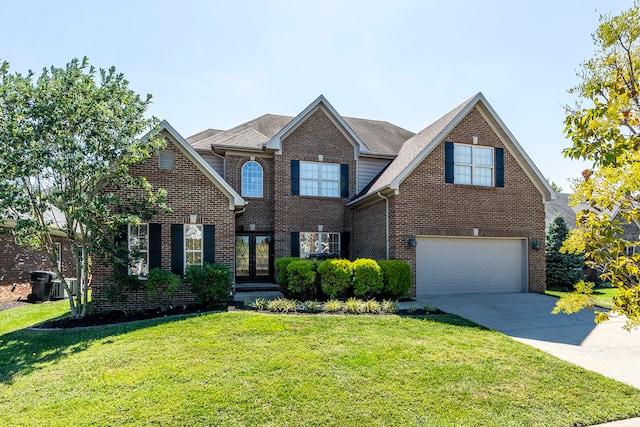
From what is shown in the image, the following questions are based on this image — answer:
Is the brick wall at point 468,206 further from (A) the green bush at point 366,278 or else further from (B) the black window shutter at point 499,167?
(A) the green bush at point 366,278

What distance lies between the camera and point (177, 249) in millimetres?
11477

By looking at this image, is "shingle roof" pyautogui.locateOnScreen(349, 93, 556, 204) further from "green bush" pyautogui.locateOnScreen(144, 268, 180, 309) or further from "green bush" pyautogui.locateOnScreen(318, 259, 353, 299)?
"green bush" pyautogui.locateOnScreen(144, 268, 180, 309)

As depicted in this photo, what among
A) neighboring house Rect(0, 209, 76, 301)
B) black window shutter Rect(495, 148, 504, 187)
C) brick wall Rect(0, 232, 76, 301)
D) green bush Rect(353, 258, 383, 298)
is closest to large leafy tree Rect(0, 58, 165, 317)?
neighboring house Rect(0, 209, 76, 301)

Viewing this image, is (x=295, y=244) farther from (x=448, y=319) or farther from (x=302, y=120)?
(x=448, y=319)

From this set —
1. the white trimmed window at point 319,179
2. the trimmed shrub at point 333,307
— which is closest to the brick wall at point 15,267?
the white trimmed window at point 319,179

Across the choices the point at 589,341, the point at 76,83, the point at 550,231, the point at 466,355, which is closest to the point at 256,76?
the point at 76,83

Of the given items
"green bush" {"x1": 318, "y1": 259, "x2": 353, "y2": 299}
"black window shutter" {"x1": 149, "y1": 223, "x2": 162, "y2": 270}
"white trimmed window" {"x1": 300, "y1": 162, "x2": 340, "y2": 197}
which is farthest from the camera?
"white trimmed window" {"x1": 300, "y1": 162, "x2": 340, "y2": 197}

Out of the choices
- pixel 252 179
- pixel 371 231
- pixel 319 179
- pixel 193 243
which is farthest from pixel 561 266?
pixel 193 243

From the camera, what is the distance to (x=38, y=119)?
9320 mm

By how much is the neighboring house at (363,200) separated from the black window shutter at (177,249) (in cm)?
3

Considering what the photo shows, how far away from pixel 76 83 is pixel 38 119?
1.29 m

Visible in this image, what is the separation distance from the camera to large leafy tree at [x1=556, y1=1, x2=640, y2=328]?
3.14m

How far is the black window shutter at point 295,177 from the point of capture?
15516 mm

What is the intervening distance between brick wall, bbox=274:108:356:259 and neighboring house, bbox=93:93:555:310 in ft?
0.14
